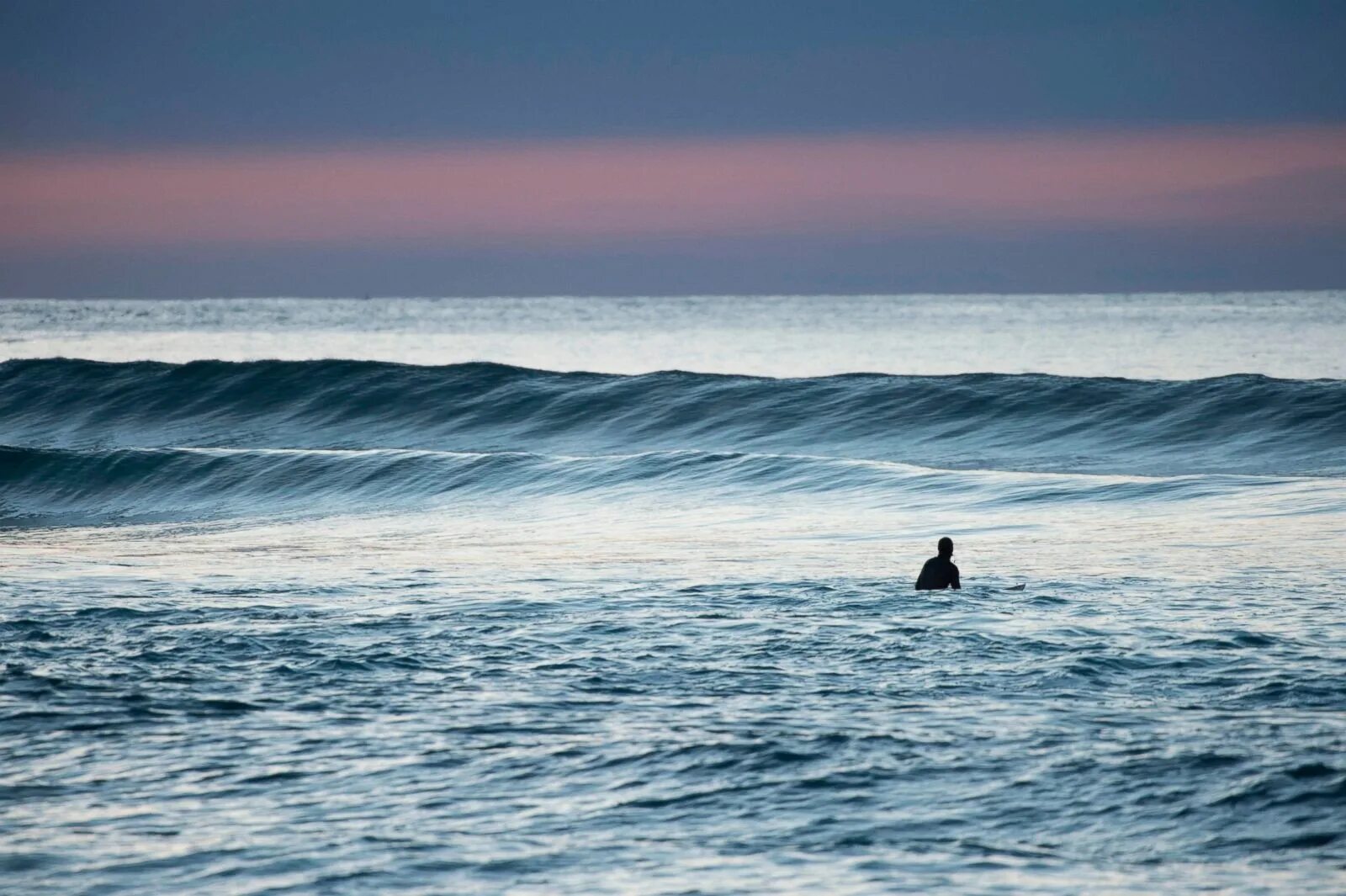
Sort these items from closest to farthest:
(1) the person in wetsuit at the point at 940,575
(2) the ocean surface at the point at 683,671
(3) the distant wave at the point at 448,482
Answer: (2) the ocean surface at the point at 683,671
(1) the person in wetsuit at the point at 940,575
(3) the distant wave at the point at 448,482

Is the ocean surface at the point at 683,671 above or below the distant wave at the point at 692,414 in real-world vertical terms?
below

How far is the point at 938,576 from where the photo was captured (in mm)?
14195

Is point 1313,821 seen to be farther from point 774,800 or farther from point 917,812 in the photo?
point 774,800

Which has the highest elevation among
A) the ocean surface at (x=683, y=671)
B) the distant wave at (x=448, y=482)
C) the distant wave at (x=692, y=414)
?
Answer: the distant wave at (x=692, y=414)

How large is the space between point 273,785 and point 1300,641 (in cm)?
771

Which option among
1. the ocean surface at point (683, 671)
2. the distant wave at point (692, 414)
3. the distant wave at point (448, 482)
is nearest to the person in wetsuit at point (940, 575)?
the ocean surface at point (683, 671)

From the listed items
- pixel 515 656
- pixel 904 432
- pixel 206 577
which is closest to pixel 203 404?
pixel 904 432

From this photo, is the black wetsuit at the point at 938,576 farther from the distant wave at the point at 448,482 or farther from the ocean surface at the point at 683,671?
the distant wave at the point at 448,482

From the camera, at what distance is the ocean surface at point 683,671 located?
7.65 meters

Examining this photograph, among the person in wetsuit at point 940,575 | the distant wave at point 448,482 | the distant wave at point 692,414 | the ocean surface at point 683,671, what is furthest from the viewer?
the distant wave at point 692,414

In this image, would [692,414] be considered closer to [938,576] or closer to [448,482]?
[448,482]

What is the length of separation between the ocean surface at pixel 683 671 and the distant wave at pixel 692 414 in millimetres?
490

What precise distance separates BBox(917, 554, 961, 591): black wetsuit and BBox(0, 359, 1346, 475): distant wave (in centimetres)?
1303

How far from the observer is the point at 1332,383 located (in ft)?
104
